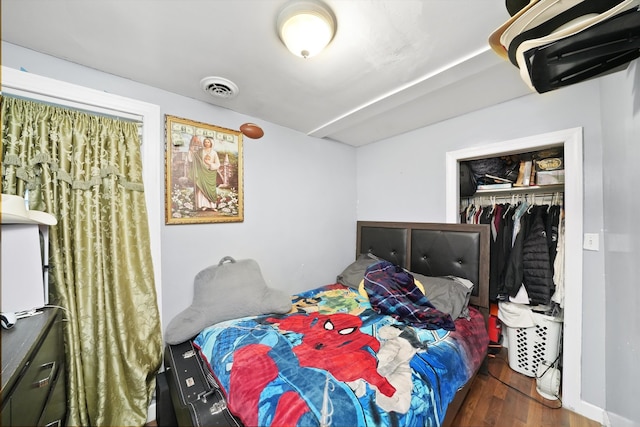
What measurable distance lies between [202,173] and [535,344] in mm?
2948

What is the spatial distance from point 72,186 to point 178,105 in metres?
0.85

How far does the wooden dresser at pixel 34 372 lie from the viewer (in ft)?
2.68

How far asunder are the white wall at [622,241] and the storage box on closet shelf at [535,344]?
0.34 m

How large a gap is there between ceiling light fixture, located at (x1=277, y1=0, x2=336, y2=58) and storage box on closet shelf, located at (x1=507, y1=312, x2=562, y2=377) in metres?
2.51

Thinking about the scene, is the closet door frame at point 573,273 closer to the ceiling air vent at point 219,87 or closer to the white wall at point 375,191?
the white wall at point 375,191

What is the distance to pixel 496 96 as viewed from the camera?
1.92 m

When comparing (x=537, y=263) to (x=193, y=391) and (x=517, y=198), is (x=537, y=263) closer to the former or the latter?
(x=517, y=198)

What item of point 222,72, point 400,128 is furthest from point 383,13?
point 400,128

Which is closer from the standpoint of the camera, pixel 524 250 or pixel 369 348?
pixel 369 348

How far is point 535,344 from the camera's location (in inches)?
78.8

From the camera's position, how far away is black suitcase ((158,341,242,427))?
3.63ft


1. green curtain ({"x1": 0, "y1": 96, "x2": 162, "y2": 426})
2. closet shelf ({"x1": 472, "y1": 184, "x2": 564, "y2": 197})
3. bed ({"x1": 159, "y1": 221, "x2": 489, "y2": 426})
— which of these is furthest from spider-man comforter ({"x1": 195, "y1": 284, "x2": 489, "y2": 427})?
closet shelf ({"x1": 472, "y1": 184, "x2": 564, "y2": 197})

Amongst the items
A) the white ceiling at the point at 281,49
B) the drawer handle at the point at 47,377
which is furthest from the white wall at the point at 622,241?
the drawer handle at the point at 47,377

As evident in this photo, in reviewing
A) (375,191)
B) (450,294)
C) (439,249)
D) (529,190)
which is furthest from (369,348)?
(529,190)
